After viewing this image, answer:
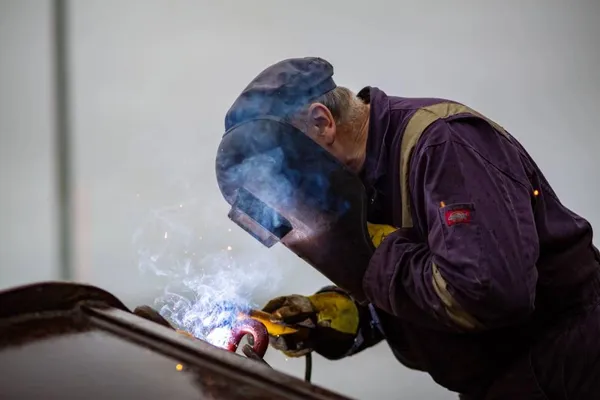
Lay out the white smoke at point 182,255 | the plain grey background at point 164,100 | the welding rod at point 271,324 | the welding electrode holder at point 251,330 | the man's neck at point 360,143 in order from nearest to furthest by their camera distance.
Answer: the welding electrode holder at point 251,330, the man's neck at point 360,143, the welding rod at point 271,324, the white smoke at point 182,255, the plain grey background at point 164,100

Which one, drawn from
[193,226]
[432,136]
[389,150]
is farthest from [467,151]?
[193,226]

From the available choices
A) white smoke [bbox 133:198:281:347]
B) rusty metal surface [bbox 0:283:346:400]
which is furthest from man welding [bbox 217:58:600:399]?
white smoke [bbox 133:198:281:347]

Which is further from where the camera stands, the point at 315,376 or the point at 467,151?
the point at 315,376

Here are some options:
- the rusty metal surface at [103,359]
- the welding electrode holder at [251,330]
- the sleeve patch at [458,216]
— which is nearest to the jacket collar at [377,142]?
the sleeve patch at [458,216]

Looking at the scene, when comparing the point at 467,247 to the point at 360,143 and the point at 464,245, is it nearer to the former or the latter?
the point at 464,245

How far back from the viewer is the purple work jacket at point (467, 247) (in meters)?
1.39

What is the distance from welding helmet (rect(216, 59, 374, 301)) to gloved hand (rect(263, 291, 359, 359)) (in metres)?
0.30

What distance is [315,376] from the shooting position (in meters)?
3.46

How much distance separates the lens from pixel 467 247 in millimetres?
1387

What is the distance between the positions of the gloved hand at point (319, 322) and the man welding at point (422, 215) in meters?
0.28

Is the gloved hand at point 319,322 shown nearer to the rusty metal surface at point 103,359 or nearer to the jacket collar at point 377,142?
the jacket collar at point 377,142

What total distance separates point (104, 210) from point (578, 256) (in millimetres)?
2199

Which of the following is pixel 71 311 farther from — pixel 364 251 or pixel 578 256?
pixel 578 256

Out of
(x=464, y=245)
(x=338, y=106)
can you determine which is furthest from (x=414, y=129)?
(x=464, y=245)
